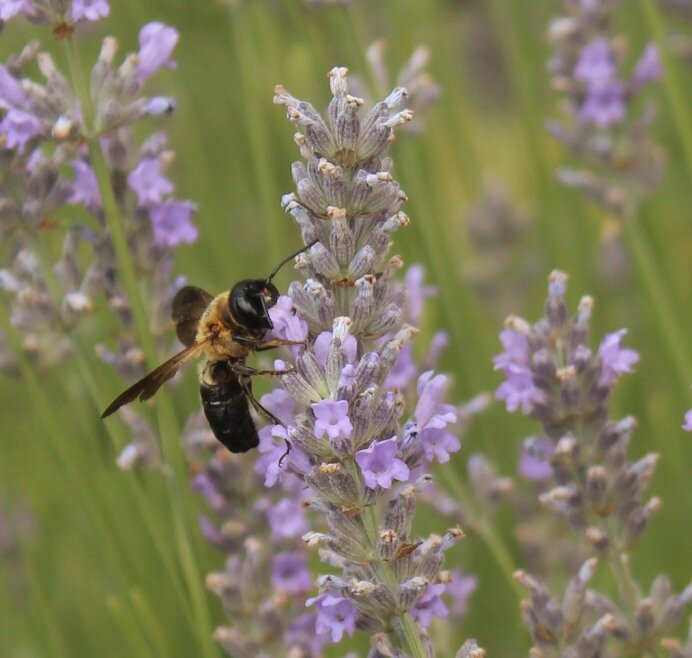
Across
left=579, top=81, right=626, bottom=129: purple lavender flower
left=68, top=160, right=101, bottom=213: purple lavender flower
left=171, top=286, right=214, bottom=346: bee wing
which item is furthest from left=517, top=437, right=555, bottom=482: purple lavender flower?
left=579, top=81, right=626, bottom=129: purple lavender flower

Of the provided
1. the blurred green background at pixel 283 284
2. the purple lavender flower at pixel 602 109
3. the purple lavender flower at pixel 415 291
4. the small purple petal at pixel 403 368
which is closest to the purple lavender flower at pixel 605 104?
the purple lavender flower at pixel 602 109

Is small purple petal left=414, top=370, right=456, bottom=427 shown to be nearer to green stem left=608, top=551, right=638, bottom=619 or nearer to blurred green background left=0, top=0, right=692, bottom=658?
green stem left=608, top=551, right=638, bottom=619

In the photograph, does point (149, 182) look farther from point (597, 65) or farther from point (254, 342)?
point (597, 65)

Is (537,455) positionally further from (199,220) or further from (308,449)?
(199,220)

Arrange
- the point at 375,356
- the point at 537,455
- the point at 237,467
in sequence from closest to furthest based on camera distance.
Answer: the point at 375,356 → the point at 537,455 → the point at 237,467

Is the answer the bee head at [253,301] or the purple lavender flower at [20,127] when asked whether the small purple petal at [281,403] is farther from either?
the purple lavender flower at [20,127]

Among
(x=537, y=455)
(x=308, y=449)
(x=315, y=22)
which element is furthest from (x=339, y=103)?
(x=315, y=22)
